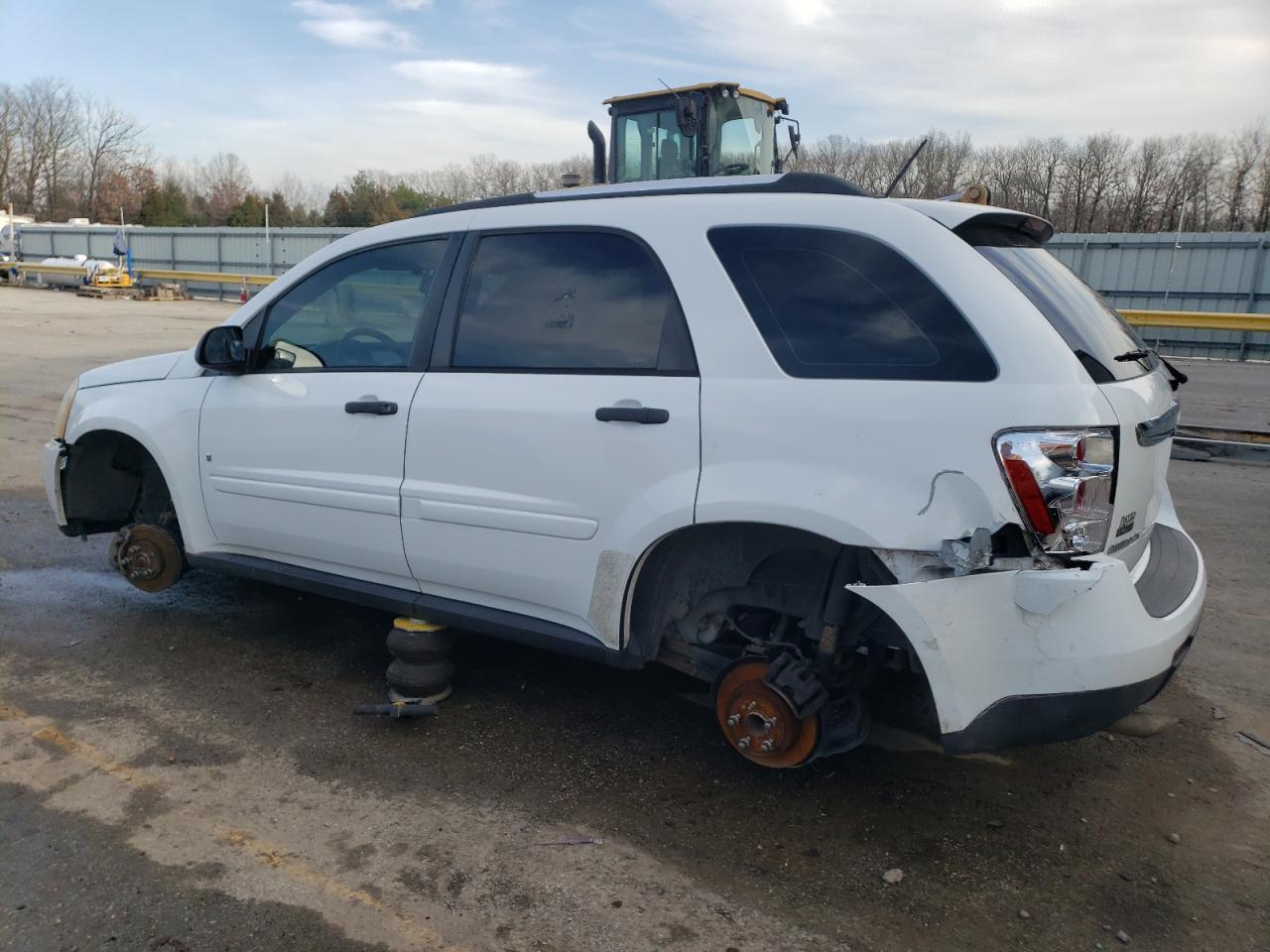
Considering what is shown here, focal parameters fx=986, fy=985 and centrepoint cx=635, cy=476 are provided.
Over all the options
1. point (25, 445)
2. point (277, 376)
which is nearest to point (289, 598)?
point (277, 376)

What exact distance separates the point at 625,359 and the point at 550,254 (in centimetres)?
57

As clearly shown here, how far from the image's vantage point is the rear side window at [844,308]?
9.16 ft

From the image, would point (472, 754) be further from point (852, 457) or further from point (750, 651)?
point (852, 457)

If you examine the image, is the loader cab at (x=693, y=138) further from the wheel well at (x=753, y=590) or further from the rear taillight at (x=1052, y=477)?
the rear taillight at (x=1052, y=477)

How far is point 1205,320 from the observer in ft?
58.7

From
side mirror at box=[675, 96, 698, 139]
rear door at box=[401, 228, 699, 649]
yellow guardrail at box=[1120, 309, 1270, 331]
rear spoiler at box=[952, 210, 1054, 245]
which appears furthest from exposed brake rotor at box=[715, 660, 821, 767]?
yellow guardrail at box=[1120, 309, 1270, 331]

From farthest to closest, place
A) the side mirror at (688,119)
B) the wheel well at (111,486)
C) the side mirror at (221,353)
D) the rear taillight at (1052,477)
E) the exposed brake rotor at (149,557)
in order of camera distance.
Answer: the side mirror at (688,119), the wheel well at (111,486), the exposed brake rotor at (149,557), the side mirror at (221,353), the rear taillight at (1052,477)

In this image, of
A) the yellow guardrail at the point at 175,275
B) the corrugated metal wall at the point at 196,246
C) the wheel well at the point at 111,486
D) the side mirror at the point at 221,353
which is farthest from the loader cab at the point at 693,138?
the yellow guardrail at the point at 175,275

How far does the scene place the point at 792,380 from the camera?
2.97m

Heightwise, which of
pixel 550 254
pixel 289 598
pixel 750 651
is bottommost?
pixel 289 598

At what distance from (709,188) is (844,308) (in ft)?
2.39

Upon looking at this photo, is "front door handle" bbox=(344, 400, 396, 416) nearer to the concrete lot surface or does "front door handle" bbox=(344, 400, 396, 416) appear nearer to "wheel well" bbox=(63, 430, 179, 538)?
the concrete lot surface

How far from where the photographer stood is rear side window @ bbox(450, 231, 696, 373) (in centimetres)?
327

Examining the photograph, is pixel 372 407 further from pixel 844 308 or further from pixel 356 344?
pixel 844 308
